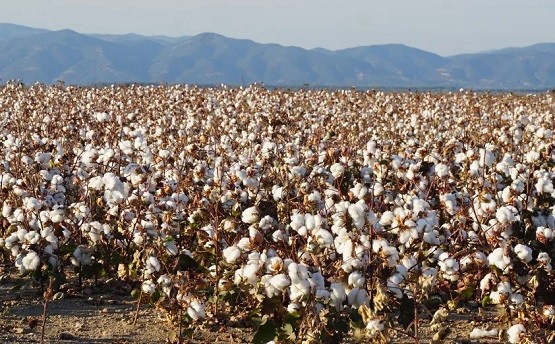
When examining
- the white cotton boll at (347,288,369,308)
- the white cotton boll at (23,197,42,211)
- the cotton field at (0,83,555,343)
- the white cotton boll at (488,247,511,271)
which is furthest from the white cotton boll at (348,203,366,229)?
the white cotton boll at (23,197,42,211)

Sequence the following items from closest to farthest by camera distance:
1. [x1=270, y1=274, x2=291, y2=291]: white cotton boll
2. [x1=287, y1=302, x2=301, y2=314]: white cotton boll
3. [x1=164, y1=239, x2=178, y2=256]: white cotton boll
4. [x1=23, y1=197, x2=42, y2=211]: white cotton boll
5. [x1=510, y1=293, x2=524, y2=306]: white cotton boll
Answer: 1. [x1=270, y1=274, x2=291, y2=291]: white cotton boll
2. [x1=287, y1=302, x2=301, y2=314]: white cotton boll
3. [x1=510, y1=293, x2=524, y2=306]: white cotton boll
4. [x1=164, y1=239, x2=178, y2=256]: white cotton boll
5. [x1=23, y1=197, x2=42, y2=211]: white cotton boll

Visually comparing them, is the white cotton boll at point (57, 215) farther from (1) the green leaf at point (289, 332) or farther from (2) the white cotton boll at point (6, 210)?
(1) the green leaf at point (289, 332)

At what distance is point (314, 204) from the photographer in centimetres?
Answer: 500

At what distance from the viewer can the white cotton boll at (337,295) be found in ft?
12.7

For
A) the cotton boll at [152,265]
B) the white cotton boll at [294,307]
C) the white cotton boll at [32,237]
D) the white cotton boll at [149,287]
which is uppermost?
the white cotton boll at [294,307]

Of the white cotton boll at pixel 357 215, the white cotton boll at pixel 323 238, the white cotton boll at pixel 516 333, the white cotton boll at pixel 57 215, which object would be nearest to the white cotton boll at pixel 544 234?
the white cotton boll at pixel 516 333

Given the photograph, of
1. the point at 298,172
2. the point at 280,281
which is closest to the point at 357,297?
the point at 280,281

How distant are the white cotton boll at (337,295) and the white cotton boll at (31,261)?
89.0 inches

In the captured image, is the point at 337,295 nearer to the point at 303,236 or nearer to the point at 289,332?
the point at 289,332

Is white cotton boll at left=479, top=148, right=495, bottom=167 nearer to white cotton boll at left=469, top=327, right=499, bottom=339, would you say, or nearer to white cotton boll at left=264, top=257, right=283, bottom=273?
white cotton boll at left=469, top=327, right=499, bottom=339

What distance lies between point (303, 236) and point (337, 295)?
0.73m

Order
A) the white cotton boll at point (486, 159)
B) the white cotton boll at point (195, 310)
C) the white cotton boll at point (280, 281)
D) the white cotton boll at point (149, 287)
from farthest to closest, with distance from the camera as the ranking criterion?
the white cotton boll at point (486, 159) → the white cotton boll at point (149, 287) → the white cotton boll at point (195, 310) → the white cotton boll at point (280, 281)

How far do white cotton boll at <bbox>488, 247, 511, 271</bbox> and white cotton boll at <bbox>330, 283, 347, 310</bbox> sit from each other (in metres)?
1.12

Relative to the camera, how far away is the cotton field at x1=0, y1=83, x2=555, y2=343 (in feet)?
13.4
